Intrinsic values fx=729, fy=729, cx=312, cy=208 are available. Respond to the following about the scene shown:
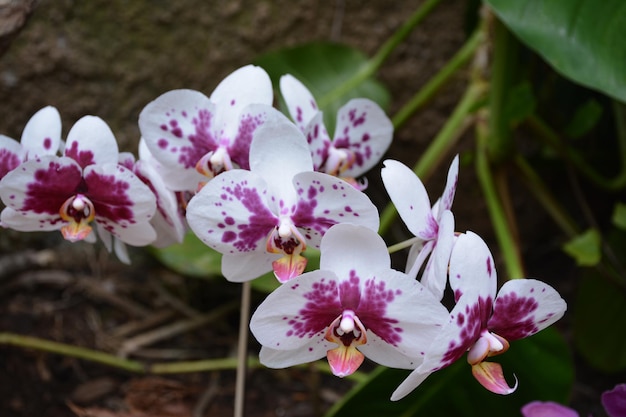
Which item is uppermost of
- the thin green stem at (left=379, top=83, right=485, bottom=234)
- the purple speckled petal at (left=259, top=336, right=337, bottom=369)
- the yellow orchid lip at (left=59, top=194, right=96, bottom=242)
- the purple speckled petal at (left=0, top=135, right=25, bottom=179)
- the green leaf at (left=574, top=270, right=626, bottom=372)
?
the purple speckled petal at (left=0, top=135, right=25, bottom=179)

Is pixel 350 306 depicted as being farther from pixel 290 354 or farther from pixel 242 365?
pixel 242 365

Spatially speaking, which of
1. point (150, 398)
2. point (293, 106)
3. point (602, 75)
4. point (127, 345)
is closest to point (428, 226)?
point (293, 106)

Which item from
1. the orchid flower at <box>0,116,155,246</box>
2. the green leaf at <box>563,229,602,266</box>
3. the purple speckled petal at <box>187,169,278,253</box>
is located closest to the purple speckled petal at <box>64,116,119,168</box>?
the orchid flower at <box>0,116,155,246</box>

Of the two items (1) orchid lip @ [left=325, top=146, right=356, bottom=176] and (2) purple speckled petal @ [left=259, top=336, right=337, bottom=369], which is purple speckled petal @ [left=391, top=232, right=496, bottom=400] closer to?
(2) purple speckled petal @ [left=259, top=336, right=337, bottom=369]

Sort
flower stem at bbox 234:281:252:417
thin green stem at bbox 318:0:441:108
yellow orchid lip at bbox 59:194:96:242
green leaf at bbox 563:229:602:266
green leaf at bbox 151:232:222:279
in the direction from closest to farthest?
yellow orchid lip at bbox 59:194:96:242
flower stem at bbox 234:281:252:417
green leaf at bbox 563:229:602:266
green leaf at bbox 151:232:222:279
thin green stem at bbox 318:0:441:108

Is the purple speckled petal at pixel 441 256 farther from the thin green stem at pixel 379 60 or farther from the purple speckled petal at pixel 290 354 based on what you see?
the thin green stem at pixel 379 60

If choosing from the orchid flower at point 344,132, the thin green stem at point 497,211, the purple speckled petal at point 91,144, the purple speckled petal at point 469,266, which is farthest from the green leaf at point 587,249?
the purple speckled petal at point 91,144
